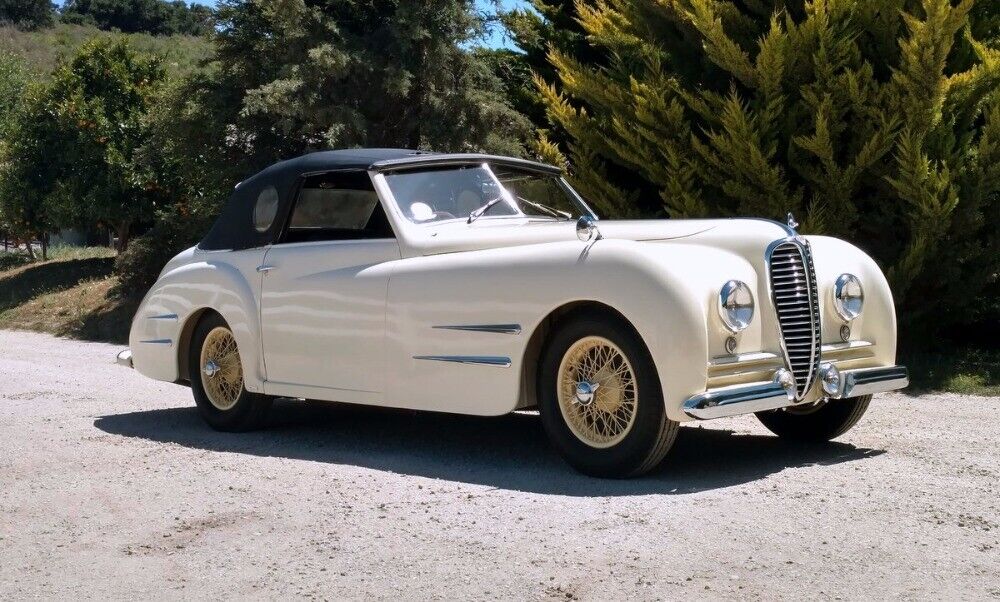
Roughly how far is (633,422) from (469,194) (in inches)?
88.6

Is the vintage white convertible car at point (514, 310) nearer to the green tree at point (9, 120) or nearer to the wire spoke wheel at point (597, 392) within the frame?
the wire spoke wheel at point (597, 392)

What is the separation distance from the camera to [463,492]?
562cm

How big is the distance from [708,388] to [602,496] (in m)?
0.73

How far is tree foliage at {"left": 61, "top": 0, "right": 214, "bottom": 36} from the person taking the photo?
98.9 meters

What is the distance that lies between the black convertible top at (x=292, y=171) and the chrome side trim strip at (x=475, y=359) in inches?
57.4

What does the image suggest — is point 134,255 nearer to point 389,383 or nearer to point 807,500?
point 389,383

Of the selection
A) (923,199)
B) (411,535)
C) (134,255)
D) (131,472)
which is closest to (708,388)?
(411,535)

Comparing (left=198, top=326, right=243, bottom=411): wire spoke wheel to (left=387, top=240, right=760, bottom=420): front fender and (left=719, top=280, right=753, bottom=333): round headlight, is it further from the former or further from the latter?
(left=719, top=280, right=753, bottom=333): round headlight

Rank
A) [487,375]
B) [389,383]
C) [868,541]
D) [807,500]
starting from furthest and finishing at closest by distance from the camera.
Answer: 1. [389,383]
2. [487,375]
3. [807,500]
4. [868,541]

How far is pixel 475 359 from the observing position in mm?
6242

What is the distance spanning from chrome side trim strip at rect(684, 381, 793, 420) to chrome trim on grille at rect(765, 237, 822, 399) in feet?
0.80

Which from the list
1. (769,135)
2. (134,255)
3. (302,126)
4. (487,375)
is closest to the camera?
(487,375)

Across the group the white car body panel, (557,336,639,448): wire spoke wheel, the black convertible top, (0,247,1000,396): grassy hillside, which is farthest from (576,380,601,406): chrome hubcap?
(0,247,1000,396): grassy hillside

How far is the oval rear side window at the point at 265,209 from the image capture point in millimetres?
7934
